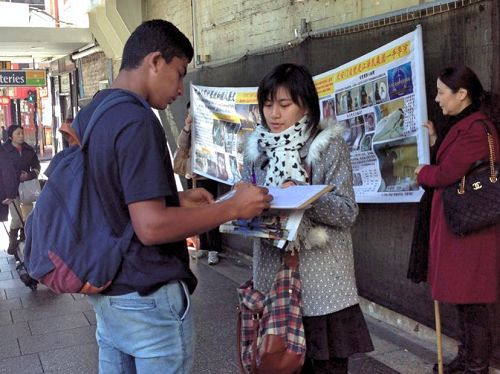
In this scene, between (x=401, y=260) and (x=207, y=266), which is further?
(x=207, y=266)

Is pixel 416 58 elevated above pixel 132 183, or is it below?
A: above

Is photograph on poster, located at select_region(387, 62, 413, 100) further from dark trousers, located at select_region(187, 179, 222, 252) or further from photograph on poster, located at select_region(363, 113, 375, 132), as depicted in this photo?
dark trousers, located at select_region(187, 179, 222, 252)

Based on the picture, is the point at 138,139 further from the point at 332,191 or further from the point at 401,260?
the point at 401,260

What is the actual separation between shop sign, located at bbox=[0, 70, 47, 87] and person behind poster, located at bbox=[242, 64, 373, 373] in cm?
1889

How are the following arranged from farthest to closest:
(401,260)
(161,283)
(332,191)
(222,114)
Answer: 1. (222,114)
2. (401,260)
3. (332,191)
4. (161,283)

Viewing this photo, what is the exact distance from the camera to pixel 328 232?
2.38 m

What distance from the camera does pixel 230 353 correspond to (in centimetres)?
434

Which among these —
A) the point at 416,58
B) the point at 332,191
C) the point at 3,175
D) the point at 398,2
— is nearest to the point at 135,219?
the point at 332,191

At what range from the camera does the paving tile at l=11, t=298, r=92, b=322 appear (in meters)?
5.42

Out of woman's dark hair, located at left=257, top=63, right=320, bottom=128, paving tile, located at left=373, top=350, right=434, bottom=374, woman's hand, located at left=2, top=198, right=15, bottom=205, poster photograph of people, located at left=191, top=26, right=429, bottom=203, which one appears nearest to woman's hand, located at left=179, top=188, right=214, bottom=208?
woman's dark hair, located at left=257, top=63, right=320, bottom=128

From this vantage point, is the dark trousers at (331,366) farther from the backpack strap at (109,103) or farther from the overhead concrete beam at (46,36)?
the overhead concrete beam at (46,36)

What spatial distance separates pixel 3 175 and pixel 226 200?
5855mm

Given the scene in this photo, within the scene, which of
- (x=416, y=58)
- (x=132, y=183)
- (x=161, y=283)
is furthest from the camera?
(x=416, y=58)

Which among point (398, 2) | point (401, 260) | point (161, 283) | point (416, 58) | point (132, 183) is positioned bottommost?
point (401, 260)
